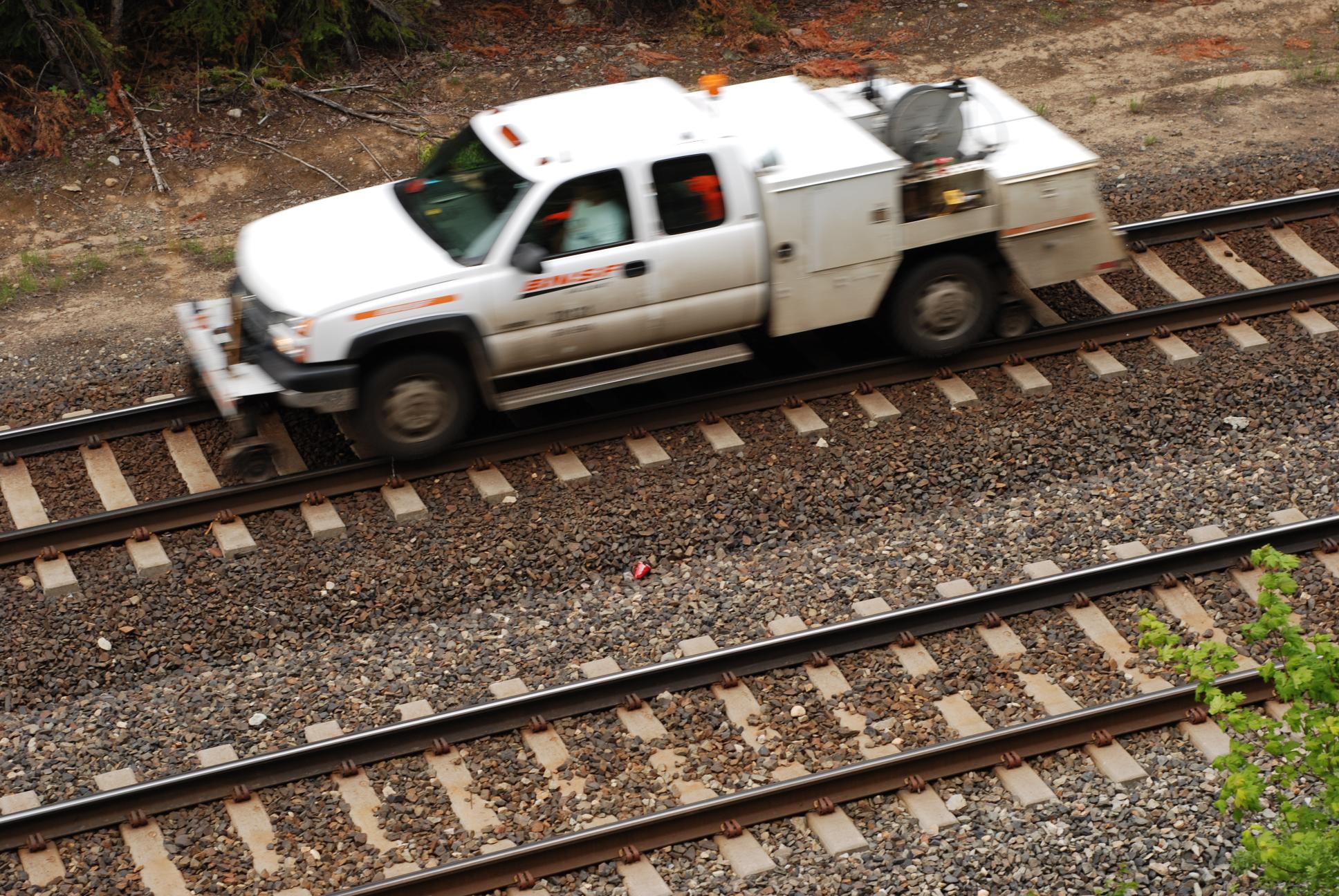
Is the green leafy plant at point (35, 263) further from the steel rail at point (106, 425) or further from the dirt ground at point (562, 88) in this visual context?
the steel rail at point (106, 425)

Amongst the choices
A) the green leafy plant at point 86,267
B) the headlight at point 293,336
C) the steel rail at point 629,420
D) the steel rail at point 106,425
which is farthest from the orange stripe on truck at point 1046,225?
the green leafy plant at point 86,267

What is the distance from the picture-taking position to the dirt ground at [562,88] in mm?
12086

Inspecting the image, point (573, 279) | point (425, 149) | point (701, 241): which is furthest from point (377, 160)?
point (701, 241)

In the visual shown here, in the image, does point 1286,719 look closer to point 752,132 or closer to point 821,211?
point 821,211

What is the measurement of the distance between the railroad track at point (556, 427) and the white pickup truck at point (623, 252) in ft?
0.93

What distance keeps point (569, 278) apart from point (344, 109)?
6161mm

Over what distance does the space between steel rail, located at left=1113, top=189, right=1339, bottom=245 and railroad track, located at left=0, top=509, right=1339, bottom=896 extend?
386 cm

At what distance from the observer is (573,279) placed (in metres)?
9.03

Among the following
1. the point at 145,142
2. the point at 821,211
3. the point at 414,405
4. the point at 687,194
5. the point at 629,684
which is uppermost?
the point at 687,194

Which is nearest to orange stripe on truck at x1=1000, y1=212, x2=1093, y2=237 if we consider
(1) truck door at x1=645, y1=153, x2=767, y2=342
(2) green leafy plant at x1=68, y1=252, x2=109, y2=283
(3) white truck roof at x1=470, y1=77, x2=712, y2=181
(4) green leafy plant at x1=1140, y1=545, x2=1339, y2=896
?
(1) truck door at x1=645, y1=153, x2=767, y2=342

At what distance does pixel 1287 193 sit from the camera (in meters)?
12.2

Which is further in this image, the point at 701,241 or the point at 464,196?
the point at 464,196

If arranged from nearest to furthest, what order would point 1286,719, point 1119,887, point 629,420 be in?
point 1286,719 < point 1119,887 < point 629,420

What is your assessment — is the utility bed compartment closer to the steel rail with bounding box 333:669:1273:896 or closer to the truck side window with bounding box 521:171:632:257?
the truck side window with bounding box 521:171:632:257
